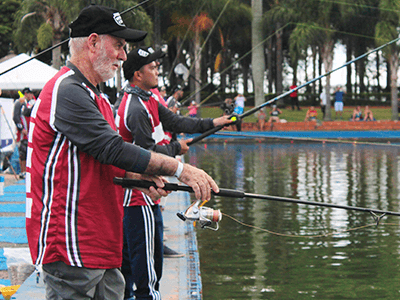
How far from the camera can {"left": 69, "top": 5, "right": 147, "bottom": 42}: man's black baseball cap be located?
110 inches

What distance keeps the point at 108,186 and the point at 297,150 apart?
782 inches

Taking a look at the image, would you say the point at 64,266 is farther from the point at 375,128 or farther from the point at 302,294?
the point at 375,128

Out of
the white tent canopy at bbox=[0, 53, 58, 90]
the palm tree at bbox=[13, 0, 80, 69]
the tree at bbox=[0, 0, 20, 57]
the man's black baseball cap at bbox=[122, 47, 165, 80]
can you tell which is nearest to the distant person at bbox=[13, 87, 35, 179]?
the white tent canopy at bbox=[0, 53, 58, 90]

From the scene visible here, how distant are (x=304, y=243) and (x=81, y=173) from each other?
203 inches

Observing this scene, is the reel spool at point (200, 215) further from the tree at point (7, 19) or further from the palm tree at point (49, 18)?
the tree at point (7, 19)

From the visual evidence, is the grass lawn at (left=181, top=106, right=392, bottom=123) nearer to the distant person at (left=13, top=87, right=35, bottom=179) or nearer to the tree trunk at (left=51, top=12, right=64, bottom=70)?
the tree trunk at (left=51, top=12, right=64, bottom=70)

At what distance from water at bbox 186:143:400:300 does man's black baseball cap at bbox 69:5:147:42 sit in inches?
127

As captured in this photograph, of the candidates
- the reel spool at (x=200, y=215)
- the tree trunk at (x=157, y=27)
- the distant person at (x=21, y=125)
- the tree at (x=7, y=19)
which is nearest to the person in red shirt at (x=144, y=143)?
the reel spool at (x=200, y=215)

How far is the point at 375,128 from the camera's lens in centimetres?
3089

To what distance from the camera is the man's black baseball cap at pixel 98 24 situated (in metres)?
2.79

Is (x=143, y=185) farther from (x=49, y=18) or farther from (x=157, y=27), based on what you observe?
(x=157, y=27)

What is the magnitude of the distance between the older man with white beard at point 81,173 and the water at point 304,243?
2960 millimetres

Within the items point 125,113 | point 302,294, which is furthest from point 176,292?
point 125,113

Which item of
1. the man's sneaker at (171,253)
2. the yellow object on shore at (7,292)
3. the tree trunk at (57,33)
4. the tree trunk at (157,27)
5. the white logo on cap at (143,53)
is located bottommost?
the man's sneaker at (171,253)
